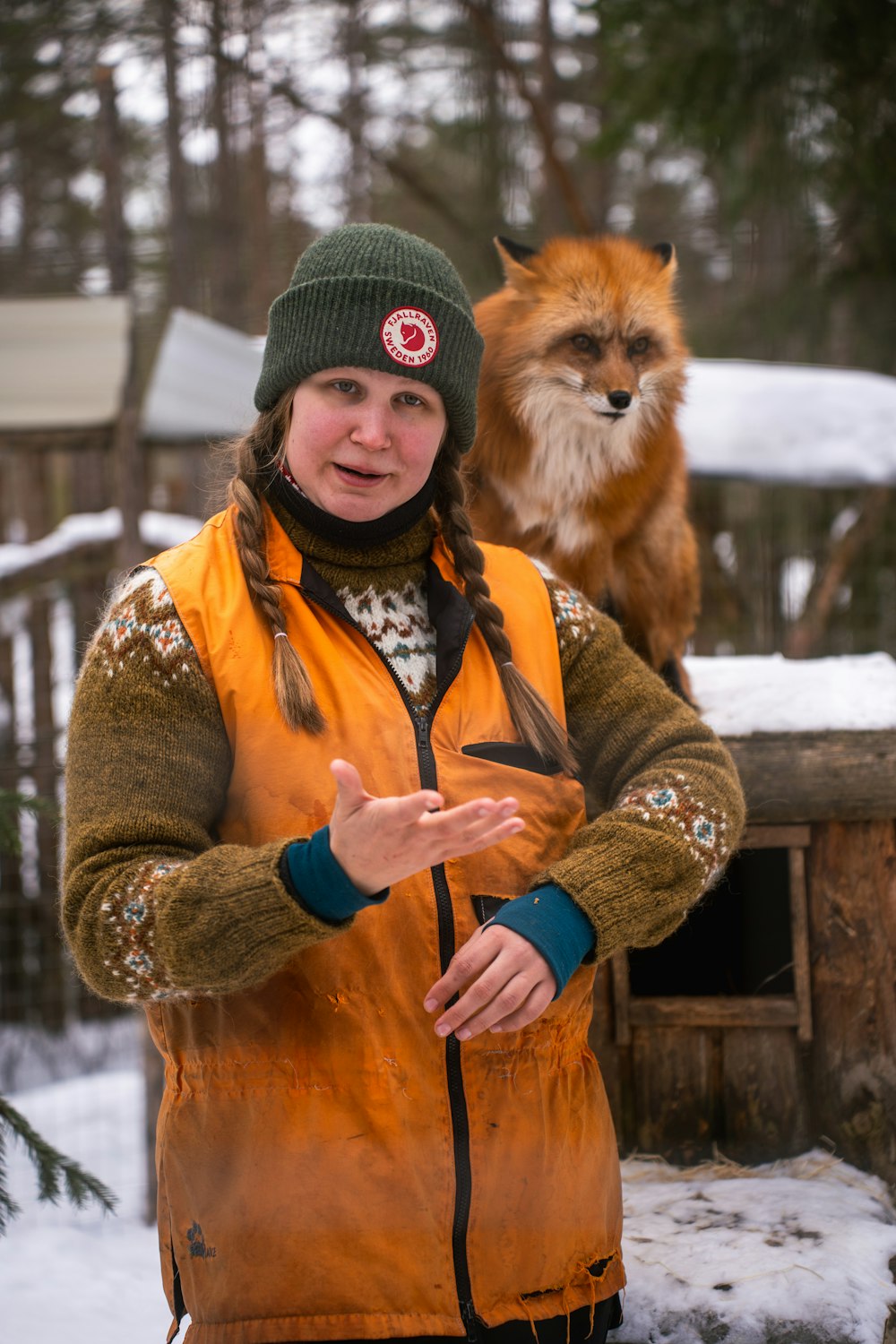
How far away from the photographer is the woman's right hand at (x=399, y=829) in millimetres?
1336

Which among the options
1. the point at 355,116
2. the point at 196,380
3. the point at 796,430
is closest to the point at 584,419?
the point at 196,380

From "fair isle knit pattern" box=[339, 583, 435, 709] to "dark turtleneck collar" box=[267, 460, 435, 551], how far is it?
0.08m

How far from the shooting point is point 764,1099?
9.32 feet

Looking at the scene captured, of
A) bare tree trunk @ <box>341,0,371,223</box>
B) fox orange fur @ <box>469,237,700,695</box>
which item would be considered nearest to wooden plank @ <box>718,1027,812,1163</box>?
fox orange fur @ <box>469,237,700,695</box>

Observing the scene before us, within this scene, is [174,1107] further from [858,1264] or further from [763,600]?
[763,600]

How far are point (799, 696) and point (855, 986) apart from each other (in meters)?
0.75

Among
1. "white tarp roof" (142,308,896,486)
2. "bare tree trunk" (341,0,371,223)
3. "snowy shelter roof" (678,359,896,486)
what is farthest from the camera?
"bare tree trunk" (341,0,371,223)

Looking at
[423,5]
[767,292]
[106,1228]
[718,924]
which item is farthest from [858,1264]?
[423,5]

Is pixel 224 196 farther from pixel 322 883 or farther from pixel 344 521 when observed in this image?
pixel 322 883

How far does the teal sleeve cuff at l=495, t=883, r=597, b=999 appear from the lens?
1.61 meters

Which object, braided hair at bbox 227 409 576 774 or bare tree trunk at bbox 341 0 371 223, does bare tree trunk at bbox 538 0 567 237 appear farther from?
braided hair at bbox 227 409 576 774

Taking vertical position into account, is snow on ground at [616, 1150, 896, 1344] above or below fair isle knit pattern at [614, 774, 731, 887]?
below

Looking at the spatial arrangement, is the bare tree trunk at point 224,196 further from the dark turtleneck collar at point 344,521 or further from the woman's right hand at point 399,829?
the woman's right hand at point 399,829

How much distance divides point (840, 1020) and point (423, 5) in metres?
8.82
